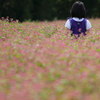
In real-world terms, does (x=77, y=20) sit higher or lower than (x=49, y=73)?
higher

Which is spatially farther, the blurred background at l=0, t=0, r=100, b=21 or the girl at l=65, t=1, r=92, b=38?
the blurred background at l=0, t=0, r=100, b=21

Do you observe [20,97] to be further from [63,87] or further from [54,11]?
[54,11]

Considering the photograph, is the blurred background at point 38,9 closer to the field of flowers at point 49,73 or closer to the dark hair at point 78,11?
the dark hair at point 78,11

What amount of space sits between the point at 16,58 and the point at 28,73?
99 cm

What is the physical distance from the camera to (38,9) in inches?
1734

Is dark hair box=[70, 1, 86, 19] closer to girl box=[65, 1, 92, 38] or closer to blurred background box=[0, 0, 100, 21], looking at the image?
girl box=[65, 1, 92, 38]

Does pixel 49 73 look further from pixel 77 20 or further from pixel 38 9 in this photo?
pixel 38 9

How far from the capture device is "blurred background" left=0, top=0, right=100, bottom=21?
35.8m

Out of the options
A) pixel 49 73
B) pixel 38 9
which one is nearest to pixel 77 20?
pixel 49 73

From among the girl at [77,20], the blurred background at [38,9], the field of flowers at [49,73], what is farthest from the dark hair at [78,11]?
the blurred background at [38,9]

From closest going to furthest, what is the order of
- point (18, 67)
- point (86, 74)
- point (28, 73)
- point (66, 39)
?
point (86, 74) → point (28, 73) → point (18, 67) → point (66, 39)

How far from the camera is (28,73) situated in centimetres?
495

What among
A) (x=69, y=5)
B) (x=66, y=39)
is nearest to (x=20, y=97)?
(x=66, y=39)

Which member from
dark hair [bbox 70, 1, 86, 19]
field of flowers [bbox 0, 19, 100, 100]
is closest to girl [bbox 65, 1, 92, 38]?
dark hair [bbox 70, 1, 86, 19]
